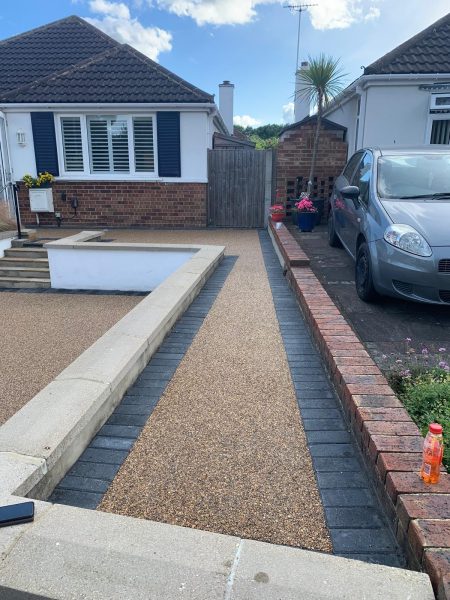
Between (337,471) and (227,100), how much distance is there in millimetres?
23028

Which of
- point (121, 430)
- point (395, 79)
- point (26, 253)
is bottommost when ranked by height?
point (26, 253)

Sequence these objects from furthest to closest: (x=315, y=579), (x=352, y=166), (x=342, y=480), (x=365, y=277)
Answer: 1. (x=352, y=166)
2. (x=365, y=277)
3. (x=342, y=480)
4. (x=315, y=579)

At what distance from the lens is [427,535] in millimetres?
1538

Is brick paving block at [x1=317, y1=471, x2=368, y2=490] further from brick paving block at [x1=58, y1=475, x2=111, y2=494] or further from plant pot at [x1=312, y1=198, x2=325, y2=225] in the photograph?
plant pot at [x1=312, y1=198, x2=325, y2=225]

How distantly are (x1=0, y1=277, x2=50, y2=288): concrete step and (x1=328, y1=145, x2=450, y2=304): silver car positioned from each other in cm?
551

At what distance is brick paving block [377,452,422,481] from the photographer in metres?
1.90

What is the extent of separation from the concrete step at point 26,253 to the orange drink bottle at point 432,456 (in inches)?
331

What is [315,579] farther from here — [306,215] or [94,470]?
[306,215]

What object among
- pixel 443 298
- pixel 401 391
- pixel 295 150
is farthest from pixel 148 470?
pixel 295 150

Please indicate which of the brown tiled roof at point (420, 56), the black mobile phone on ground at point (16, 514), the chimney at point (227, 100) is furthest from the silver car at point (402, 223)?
the chimney at point (227, 100)

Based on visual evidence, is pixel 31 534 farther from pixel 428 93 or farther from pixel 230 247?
pixel 428 93

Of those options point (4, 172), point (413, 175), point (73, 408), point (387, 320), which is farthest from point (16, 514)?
point (4, 172)

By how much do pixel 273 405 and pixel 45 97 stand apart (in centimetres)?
1082

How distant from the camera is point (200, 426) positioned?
2.56 metres
